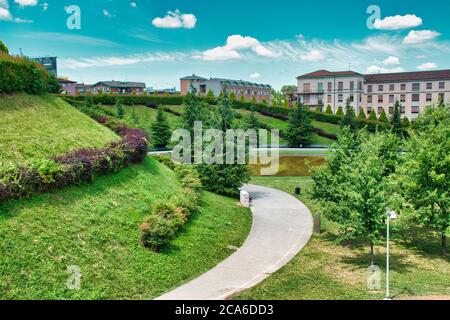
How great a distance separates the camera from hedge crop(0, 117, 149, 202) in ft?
Result: 56.2

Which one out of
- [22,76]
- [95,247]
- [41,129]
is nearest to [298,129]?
[22,76]

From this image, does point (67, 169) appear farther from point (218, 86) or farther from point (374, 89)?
point (218, 86)

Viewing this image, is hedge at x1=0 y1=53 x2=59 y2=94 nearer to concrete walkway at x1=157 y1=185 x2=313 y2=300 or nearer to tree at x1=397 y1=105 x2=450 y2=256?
concrete walkway at x1=157 y1=185 x2=313 y2=300

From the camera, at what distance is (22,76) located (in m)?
26.6

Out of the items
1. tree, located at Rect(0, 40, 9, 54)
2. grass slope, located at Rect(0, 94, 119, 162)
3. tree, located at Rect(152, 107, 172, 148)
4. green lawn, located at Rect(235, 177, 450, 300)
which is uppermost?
tree, located at Rect(0, 40, 9, 54)

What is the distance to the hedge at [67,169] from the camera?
56.2ft

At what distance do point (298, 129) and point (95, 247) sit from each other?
52.0 m

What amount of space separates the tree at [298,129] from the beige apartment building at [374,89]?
97.0 feet

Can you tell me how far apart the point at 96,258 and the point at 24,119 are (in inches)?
450

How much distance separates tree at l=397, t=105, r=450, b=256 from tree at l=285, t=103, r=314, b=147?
139ft

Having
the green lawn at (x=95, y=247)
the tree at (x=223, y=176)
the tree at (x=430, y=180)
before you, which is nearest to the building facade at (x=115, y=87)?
the tree at (x=223, y=176)

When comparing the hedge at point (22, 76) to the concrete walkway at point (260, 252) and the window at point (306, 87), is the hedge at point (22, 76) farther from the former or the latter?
the window at point (306, 87)

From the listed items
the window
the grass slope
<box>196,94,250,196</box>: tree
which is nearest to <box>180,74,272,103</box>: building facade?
the window

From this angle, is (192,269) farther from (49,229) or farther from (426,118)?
(426,118)
